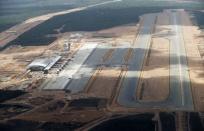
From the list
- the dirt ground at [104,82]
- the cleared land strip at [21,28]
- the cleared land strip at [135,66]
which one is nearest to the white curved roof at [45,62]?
the dirt ground at [104,82]

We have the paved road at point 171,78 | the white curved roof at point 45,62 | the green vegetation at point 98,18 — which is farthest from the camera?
the green vegetation at point 98,18

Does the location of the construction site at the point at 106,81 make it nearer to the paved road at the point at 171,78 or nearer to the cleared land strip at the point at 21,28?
the paved road at the point at 171,78

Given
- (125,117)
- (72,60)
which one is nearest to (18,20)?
(72,60)

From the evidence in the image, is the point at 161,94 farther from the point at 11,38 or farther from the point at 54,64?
the point at 11,38

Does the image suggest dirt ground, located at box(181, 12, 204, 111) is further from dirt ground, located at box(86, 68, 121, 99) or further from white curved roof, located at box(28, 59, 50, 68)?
white curved roof, located at box(28, 59, 50, 68)

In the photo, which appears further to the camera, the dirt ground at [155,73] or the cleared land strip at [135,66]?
the dirt ground at [155,73]

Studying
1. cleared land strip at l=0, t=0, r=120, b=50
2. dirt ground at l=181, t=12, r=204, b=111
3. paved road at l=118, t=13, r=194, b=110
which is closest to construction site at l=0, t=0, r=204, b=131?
paved road at l=118, t=13, r=194, b=110

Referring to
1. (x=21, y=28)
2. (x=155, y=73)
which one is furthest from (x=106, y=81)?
(x=21, y=28)

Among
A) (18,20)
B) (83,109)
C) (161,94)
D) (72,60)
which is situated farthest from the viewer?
(18,20)
